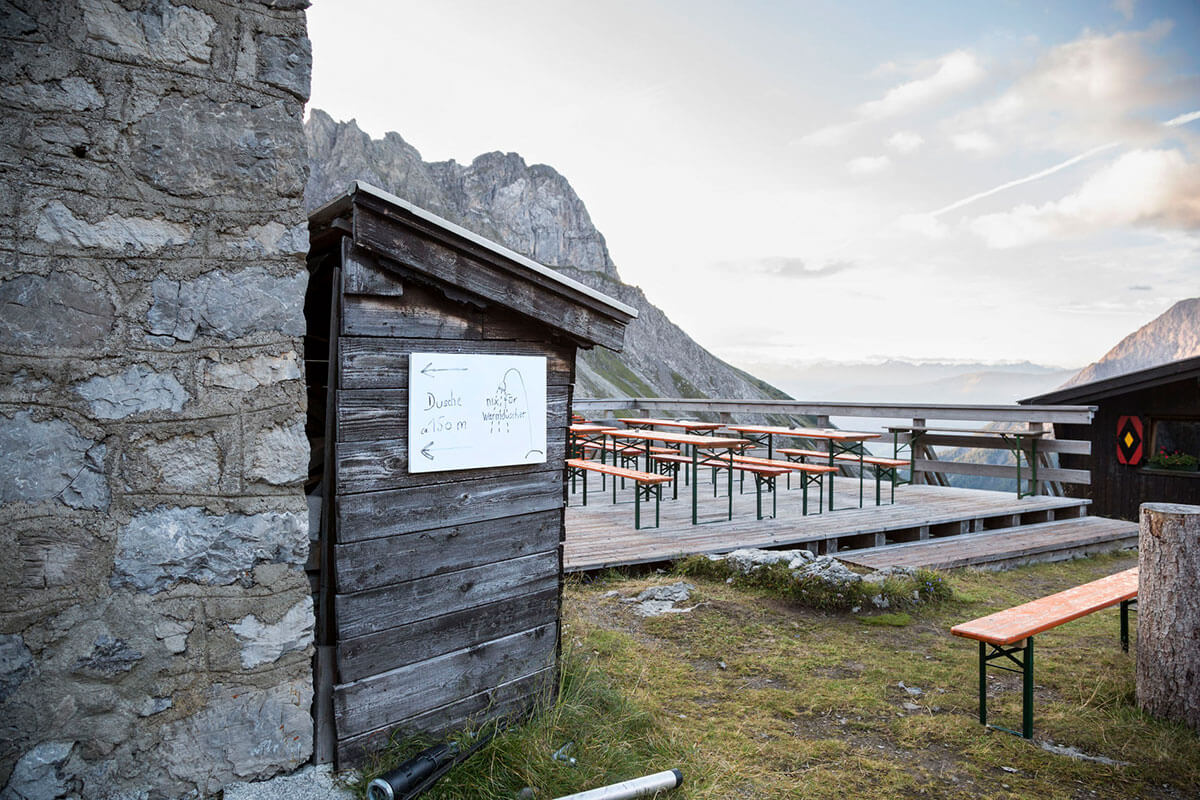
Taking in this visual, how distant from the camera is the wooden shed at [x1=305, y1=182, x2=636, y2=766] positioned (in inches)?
103

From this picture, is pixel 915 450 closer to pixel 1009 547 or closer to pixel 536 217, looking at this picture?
pixel 1009 547

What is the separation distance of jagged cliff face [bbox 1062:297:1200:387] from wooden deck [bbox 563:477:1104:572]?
333 ft

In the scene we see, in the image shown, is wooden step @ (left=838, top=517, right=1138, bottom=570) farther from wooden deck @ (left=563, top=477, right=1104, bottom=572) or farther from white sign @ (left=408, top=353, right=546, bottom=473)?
white sign @ (left=408, top=353, right=546, bottom=473)

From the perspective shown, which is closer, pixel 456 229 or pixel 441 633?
pixel 456 229

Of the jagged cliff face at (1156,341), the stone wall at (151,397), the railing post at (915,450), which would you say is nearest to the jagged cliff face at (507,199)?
the jagged cliff face at (1156,341)

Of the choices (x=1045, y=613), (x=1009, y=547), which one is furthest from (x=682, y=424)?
(x=1045, y=613)

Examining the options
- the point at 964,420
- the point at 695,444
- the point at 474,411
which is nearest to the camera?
the point at 474,411

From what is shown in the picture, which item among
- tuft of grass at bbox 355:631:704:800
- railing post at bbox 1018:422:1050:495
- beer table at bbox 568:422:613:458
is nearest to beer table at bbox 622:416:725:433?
beer table at bbox 568:422:613:458

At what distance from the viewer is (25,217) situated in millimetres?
2088

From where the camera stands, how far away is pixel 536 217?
139250mm

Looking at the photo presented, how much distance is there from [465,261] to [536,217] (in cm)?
14133

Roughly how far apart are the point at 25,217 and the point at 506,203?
143 meters

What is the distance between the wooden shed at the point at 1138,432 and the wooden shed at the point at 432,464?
1091 centimetres

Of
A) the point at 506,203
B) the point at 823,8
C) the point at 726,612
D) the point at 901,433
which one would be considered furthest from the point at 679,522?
the point at 506,203
